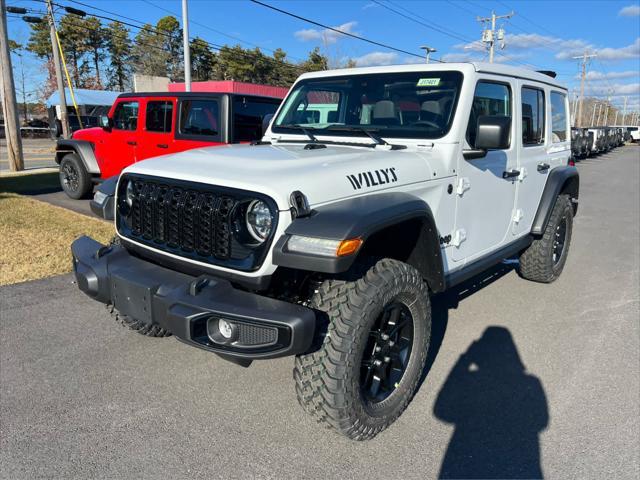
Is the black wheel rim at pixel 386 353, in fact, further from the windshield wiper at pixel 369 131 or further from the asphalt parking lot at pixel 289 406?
the windshield wiper at pixel 369 131

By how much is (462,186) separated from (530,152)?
1410mm

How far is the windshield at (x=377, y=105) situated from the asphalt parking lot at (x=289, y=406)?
66.2 inches

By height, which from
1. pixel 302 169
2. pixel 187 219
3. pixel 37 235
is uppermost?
pixel 302 169

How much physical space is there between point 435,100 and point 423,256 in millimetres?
1147

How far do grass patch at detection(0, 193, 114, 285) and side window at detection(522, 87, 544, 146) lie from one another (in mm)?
4836

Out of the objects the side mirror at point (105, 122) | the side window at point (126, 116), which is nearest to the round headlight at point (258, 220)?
the side window at point (126, 116)

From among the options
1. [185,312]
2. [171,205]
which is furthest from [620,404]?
[171,205]

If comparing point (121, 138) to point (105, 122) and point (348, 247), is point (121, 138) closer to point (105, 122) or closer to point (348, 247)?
point (105, 122)

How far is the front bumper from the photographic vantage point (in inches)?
85.0

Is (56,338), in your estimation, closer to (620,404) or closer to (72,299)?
(72,299)

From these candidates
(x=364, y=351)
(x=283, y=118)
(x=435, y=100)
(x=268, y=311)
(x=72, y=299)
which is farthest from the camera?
(x=72, y=299)

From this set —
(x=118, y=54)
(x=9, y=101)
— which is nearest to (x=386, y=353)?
(x=9, y=101)

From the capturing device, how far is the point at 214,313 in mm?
2189

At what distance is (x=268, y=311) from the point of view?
86.4 inches
